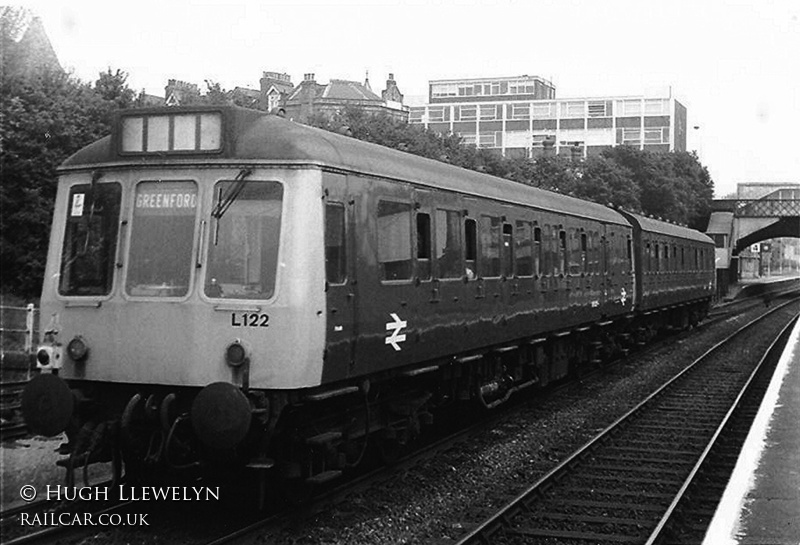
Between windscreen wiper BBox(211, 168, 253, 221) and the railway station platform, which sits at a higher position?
windscreen wiper BBox(211, 168, 253, 221)

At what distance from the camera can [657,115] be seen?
331 feet

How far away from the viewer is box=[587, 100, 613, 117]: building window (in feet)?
337

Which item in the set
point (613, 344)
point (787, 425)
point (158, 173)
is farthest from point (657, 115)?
point (158, 173)

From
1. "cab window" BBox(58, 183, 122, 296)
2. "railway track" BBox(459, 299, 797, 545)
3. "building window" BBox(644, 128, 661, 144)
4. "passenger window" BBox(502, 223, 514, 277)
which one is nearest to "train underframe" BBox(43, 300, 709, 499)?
"cab window" BBox(58, 183, 122, 296)

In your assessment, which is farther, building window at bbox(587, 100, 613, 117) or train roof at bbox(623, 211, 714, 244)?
building window at bbox(587, 100, 613, 117)

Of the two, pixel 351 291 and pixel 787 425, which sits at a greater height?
pixel 351 291

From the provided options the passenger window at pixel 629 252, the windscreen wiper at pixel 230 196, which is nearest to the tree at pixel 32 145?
the windscreen wiper at pixel 230 196

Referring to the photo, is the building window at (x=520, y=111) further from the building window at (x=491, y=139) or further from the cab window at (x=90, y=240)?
the cab window at (x=90, y=240)

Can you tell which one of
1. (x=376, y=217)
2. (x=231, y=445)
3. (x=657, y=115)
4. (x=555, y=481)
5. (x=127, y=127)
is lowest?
(x=555, y=481)

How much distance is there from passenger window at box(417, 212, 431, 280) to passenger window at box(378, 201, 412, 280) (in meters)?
0.30

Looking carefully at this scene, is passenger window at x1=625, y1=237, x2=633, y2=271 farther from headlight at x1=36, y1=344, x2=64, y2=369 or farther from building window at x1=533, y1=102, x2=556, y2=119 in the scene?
building window at x1=533, y1=102, x2=556, y2=119

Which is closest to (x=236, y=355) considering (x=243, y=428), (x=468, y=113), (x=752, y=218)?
(x=243, y=428)

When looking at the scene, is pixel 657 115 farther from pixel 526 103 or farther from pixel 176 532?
pixel 176 532

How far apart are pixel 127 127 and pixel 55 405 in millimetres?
2404
